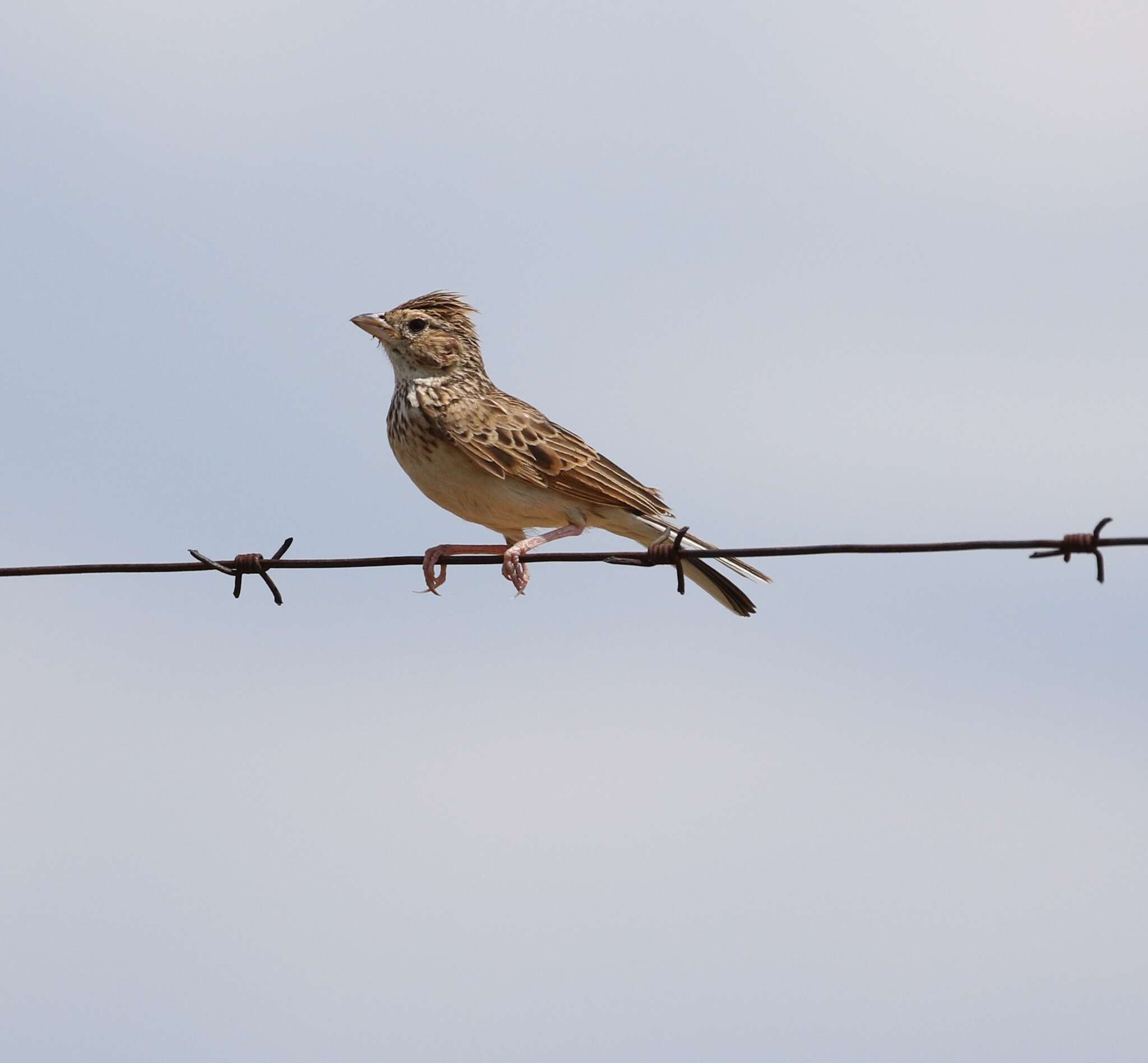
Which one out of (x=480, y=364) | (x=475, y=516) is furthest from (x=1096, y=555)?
(x=480, y=364)

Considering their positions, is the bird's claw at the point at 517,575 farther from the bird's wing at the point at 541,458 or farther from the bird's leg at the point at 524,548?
the bird's wing at the point at 541,458

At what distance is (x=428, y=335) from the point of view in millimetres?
13195

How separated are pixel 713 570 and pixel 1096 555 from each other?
14.3ft

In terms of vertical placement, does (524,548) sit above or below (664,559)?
above

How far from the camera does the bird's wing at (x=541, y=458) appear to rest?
11.9 m

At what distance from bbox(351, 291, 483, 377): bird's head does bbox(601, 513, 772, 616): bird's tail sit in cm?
176

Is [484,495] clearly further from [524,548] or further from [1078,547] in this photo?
[1078,547]

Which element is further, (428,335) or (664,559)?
(428,335)

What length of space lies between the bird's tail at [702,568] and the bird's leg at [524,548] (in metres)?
0.23

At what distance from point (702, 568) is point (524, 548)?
1079mm

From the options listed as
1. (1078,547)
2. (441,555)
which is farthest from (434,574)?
(1078,547)

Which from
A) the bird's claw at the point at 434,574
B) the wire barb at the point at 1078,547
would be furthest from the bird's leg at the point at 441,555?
the wire barb at the point at 1078,547

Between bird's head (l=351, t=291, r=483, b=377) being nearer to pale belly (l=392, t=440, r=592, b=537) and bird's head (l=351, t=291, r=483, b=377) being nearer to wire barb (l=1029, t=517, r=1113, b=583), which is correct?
pale belly (l=392, t=440, r=592, b=537)

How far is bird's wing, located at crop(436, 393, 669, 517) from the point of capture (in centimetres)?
1186
